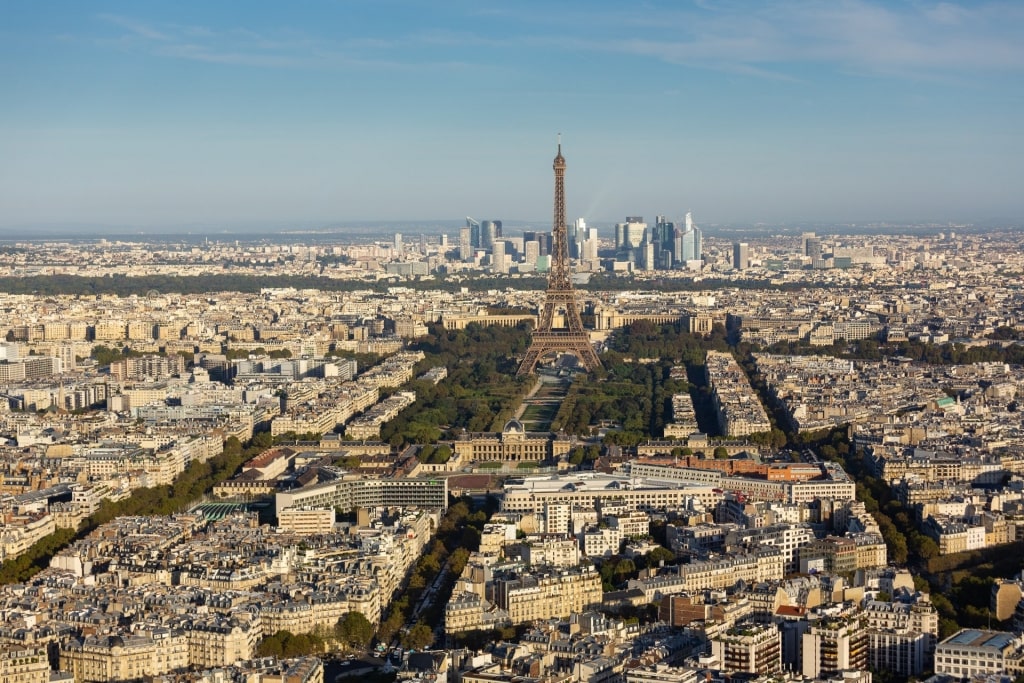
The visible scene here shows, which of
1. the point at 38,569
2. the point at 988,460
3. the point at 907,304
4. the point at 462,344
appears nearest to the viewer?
the point at 38,569

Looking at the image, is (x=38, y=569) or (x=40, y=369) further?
(x=40, y=369)

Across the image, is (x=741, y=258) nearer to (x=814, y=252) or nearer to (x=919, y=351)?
(x=814, y=252)

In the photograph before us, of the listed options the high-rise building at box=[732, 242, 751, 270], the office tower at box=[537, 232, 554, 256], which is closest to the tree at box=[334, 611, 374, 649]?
the high-rise building at box=[732, 242, 751, 270]

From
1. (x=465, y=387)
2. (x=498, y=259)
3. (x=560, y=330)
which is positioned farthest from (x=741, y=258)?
(x=465, y=387)

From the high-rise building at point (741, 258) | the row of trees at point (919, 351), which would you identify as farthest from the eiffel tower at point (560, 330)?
the high-rise building at point (741, 258)

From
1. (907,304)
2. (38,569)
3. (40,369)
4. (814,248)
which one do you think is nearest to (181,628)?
(38,569)

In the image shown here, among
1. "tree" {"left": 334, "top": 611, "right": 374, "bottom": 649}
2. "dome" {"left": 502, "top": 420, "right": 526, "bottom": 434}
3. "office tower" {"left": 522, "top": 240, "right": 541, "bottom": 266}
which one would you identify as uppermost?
"office tower" {"left": 522, "top": 240, "right": 541, "bottom": 266}

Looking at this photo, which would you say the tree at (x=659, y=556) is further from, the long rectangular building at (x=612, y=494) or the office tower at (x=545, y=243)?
the office tower at (x=545, y=243)

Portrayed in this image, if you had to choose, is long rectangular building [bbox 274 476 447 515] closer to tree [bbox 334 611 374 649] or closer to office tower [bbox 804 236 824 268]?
tree [bbox 334 611 374 649]

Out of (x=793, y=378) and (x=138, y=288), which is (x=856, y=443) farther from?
(x=138, y=288)
